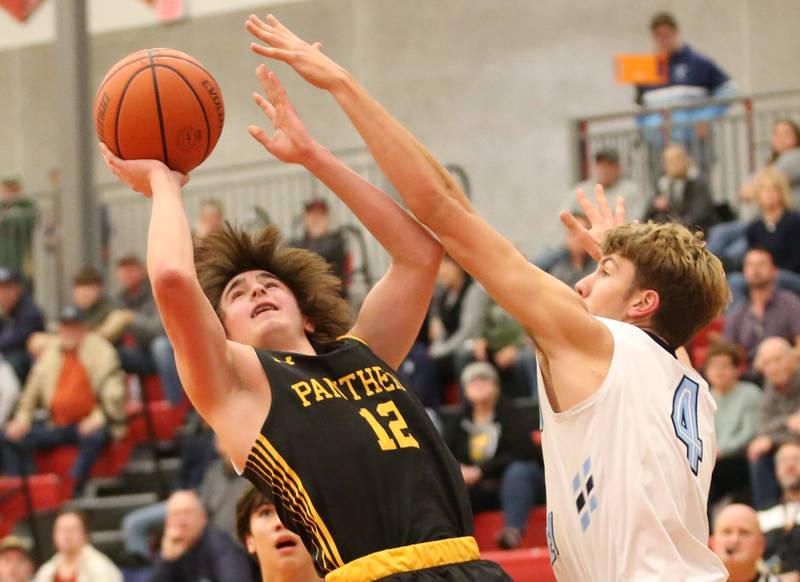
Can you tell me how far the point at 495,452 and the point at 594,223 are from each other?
4646 mm

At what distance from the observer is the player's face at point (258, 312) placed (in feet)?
12.9

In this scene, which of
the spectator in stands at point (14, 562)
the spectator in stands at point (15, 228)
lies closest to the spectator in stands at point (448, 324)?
the spectator in stands at point (14, 562)

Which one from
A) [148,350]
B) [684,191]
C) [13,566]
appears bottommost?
[13,566]

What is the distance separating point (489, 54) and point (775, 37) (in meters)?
2.92

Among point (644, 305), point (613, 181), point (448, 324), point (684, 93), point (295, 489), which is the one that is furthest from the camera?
point (684, 93)

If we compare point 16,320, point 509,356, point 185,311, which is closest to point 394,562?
point 185,311

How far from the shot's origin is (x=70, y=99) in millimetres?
12023

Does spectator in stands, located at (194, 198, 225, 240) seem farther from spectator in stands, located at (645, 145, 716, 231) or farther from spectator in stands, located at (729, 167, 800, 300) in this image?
spectator in stands, located at (729, 167, 800, 300)

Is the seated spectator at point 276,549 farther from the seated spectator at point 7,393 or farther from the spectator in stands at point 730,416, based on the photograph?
the seated spectator at point 7,393

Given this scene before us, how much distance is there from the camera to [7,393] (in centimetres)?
1132

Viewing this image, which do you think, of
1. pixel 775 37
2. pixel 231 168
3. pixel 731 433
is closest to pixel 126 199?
pixel 231 168

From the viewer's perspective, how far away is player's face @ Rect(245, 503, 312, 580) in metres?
Answer: 4.71

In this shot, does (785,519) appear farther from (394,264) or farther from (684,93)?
(684,93)

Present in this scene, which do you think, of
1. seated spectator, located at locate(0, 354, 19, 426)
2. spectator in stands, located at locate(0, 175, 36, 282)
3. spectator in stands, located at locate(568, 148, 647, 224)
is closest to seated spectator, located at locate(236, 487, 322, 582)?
spectator in stands, located at locate(568, 148, 647, 224)
